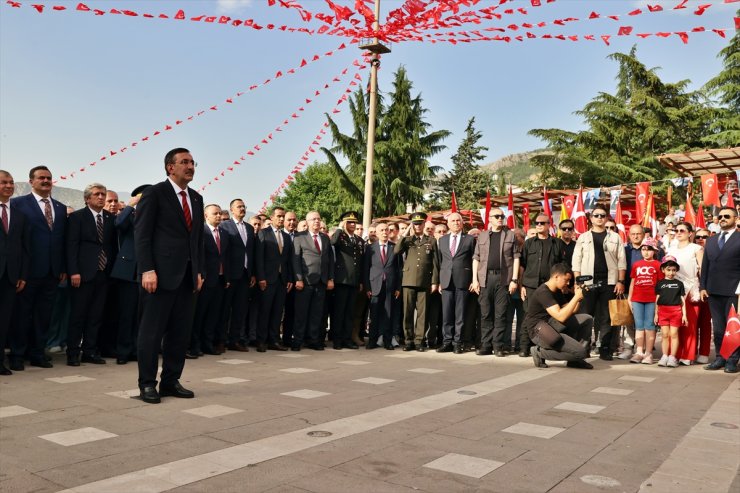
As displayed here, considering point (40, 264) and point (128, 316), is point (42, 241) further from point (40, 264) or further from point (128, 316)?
point (128, 316)

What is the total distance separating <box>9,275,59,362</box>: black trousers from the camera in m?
6.11

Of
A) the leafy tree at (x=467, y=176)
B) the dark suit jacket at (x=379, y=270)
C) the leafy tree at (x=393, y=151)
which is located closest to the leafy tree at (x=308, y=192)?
the leafy tree at (x=467, y=176)

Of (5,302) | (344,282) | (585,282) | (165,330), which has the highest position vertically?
(585,282)

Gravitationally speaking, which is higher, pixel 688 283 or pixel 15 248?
pixel 15 248

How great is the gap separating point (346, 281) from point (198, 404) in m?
4.72

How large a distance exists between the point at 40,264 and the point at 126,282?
93 centimetres

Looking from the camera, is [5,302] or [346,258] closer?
[5,302]

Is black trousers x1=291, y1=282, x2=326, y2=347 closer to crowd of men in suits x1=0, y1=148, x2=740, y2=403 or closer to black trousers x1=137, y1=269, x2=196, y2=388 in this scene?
crowd of men in suits x1=0, y1=148, x2=740, y2=403

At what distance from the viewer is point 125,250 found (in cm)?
683

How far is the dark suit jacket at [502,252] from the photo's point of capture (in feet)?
27.8

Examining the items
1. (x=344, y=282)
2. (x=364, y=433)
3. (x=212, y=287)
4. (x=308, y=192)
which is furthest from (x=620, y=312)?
(x=308, y=192)

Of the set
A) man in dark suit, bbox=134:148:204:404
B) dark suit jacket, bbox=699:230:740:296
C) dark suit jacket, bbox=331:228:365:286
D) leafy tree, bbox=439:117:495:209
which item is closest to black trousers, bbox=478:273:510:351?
dark suit jacket, bbox=331:228:365:286

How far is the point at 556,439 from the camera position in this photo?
3.71 m

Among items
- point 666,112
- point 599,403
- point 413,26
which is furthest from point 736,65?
point 599,403
